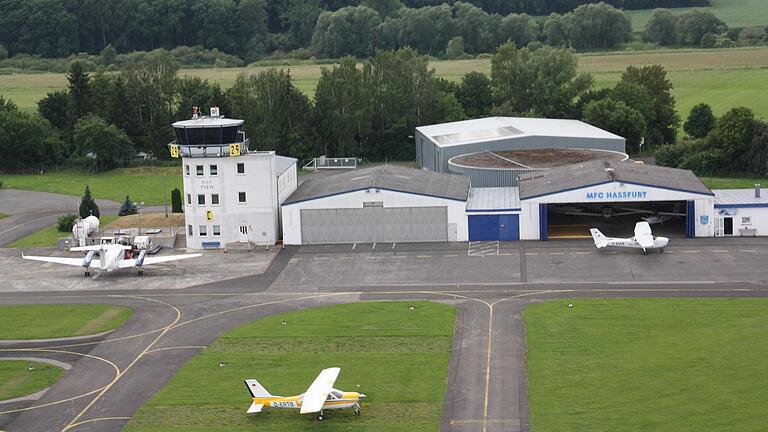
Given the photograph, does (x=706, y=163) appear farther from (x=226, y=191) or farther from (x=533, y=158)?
(x=226, y=191)

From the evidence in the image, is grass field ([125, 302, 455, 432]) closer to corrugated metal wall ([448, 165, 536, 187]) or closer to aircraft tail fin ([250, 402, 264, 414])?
aircraft tail fin ([250, 402, 264, 414])

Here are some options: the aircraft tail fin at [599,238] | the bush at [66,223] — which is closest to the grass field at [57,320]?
the bush at [66,223]

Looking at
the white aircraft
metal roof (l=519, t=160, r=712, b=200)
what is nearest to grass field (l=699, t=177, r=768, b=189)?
metal roof (l=519, t=160, r=712, b=200)

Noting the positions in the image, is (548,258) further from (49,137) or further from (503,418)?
(49,137)

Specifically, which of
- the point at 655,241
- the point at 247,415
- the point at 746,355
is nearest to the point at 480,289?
the point at 655,241

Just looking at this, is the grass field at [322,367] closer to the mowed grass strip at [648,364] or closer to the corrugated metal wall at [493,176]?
the mowed grass strip at [648,364]

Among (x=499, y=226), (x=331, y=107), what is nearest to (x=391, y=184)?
(x=499, y=226)
